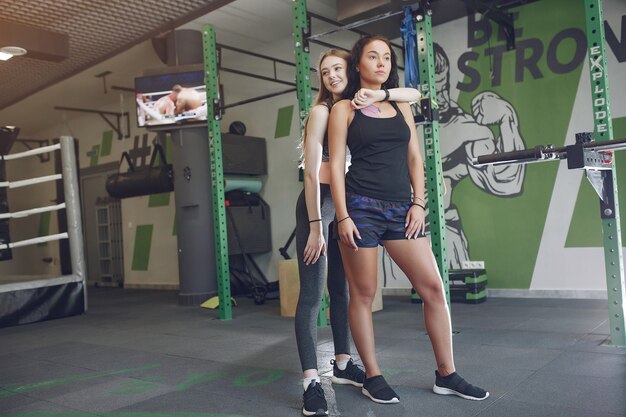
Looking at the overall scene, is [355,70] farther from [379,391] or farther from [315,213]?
[379,391]

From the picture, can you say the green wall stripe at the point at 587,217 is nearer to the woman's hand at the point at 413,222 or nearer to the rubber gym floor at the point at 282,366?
the rubber gym floor at the point at 282,366

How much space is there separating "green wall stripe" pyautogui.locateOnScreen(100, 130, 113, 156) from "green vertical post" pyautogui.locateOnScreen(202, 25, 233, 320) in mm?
4845

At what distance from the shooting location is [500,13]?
178 inches

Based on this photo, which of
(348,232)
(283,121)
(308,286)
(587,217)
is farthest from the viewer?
(283,121)

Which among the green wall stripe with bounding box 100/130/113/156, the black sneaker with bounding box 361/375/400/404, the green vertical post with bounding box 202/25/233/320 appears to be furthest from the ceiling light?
the black sneaker with bounding box 361/375/400/404

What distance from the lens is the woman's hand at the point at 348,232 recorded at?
1947 mm

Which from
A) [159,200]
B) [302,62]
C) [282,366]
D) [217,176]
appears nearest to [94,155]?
[159,200]

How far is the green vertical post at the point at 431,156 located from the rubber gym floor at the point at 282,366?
0.59 meters

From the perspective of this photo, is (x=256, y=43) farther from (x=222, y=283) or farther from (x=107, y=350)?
(x=107, y=350)

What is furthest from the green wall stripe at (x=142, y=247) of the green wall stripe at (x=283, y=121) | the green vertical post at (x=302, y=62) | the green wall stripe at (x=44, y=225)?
the green vertical post at (x=302, y=62)

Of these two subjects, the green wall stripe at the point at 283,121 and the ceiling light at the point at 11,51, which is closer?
the ceiling light at the point at 11,51

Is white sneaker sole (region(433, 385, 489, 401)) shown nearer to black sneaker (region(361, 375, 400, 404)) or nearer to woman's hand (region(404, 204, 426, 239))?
black sneaker (region(361, 375, 400, 404))

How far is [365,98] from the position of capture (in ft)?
6.49

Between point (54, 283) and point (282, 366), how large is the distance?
3.10 metres
